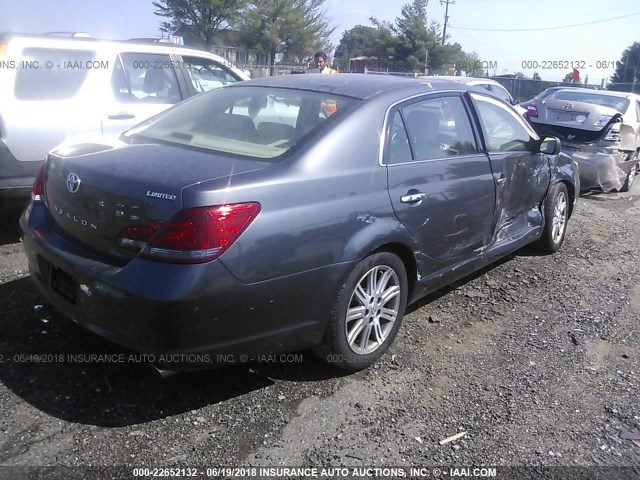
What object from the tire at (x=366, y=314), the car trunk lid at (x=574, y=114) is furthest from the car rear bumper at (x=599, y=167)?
the tire at (x=366, y=314)

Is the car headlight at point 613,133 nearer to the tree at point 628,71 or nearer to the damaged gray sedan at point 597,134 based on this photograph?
the damaged gray sedan at point 597,134

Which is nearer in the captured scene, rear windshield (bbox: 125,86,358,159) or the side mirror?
rear windshield (bbox: 125,86,358,159)

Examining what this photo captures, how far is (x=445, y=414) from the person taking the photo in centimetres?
300

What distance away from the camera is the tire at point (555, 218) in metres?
5.27

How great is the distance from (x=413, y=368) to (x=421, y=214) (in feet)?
2.96

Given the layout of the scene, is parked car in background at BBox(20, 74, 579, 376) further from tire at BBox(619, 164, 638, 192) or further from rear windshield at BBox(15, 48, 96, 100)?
tire at BBox(619, 164, 638, 192)

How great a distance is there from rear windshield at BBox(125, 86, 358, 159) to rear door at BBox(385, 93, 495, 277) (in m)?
0.45

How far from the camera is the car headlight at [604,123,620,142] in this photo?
8.71m

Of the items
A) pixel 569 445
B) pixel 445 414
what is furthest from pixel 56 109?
pixel 569 445

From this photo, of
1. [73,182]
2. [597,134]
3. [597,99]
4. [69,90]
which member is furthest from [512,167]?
[597,99]

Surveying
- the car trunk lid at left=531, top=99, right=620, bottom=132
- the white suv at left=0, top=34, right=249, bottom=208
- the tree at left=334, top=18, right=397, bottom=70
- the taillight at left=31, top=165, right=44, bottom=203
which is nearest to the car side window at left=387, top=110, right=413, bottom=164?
the taillight at left=31, top=165, right=44, bottom=203

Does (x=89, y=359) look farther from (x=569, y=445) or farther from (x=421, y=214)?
(x=569, y=445)

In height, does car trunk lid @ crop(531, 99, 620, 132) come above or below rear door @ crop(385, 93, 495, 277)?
above

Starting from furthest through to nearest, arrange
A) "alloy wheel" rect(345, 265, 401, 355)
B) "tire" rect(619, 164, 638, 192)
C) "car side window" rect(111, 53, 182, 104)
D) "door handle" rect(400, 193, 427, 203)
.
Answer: "tire" rect(619, 164, 638, 192) → "car side window" rect(111, 53, 182, 104) → "door handle" rect(400, 193, 427, 203) → "alloy wheel" rect(345, 265, 401, 355)
